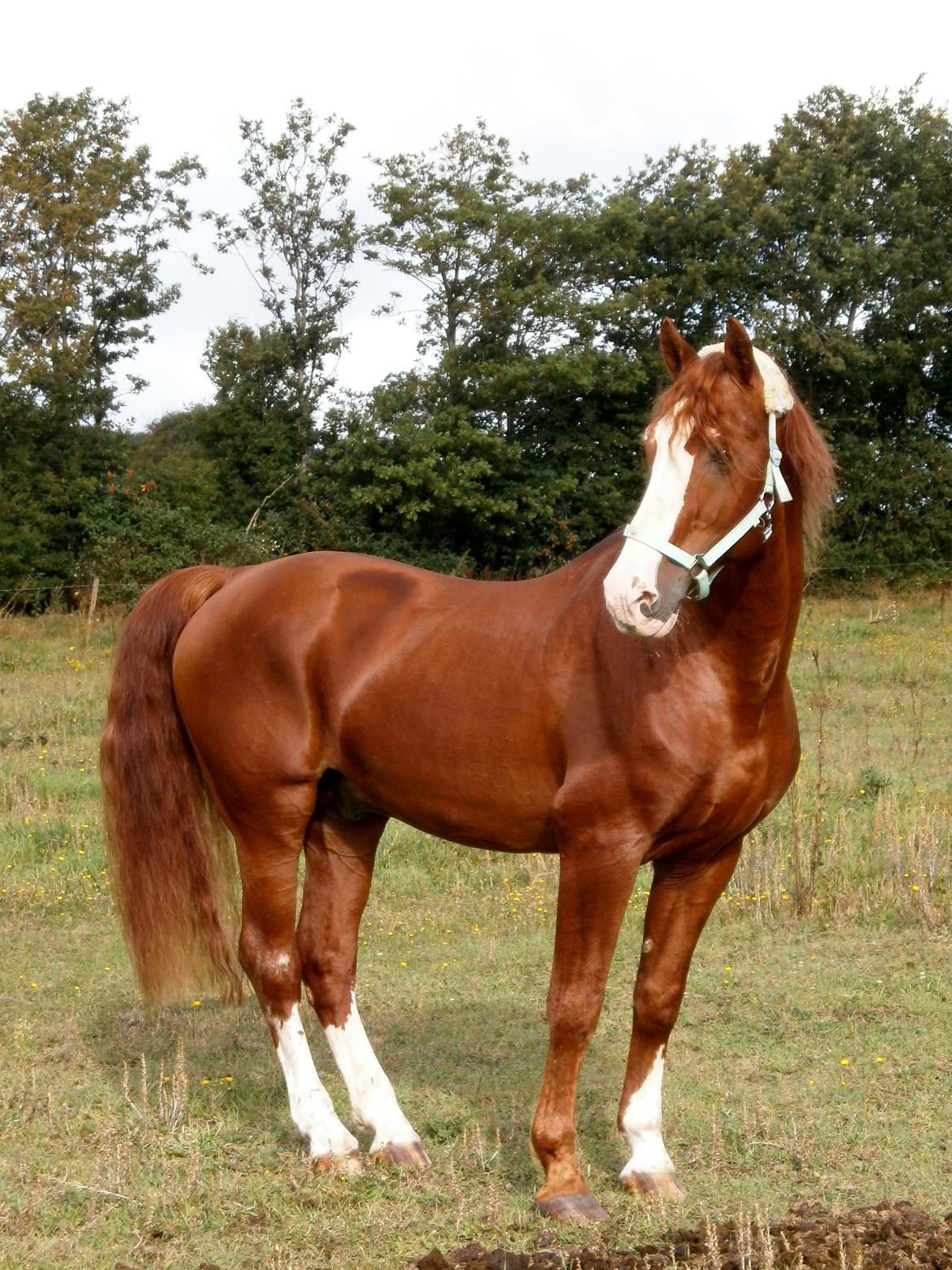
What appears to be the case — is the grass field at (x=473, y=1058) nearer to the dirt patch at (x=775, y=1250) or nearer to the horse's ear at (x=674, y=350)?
the dirt patch at (x=775, y=1250)

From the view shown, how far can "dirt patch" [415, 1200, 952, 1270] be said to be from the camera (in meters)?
2.86

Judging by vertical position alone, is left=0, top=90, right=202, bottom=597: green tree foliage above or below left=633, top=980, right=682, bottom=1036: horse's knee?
above

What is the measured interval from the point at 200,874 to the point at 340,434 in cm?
2214

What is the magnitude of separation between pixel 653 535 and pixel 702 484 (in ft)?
0.71

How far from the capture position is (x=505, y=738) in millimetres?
3605

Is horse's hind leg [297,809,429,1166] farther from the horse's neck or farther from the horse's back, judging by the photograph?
the horse's neck

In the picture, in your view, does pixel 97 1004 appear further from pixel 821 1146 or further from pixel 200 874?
pixel 821 1146

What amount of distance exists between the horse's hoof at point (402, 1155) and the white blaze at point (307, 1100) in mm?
94

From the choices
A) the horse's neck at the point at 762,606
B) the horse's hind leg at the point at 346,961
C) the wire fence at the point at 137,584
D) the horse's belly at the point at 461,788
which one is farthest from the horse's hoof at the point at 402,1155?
the wire fence at the point at 137,584

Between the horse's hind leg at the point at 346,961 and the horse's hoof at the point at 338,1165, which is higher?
the horse's hind leg at the point at 346,961

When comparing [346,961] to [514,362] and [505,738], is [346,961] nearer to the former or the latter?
[505,738]

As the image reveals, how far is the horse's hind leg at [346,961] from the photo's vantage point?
4.03 meters

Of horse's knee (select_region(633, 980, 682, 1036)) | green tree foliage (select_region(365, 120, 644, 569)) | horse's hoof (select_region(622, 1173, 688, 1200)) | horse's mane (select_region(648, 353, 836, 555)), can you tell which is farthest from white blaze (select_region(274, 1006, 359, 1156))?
green tree foliage (select_region(365, 120, 644, 569))

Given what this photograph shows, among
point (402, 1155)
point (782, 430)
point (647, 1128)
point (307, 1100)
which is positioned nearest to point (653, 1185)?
point (647, 1128)
